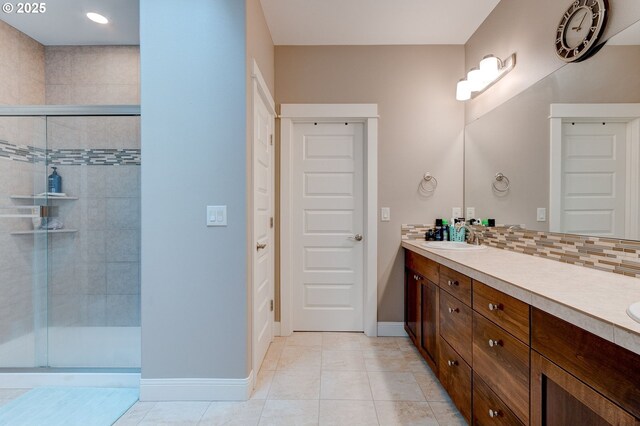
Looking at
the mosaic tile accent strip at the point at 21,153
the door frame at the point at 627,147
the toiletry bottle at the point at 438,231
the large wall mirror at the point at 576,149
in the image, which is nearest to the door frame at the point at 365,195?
the toiletry bottle at the point at 438,231

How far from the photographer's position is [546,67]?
5.70 feet

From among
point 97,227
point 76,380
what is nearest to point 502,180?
point 97,227

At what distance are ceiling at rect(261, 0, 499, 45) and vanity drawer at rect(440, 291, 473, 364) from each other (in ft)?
6.90

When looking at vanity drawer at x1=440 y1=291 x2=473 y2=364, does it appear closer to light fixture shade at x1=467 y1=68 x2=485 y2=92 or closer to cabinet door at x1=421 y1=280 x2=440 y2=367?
cabinet door at x1=421 y1=280 x2=440 y2=367

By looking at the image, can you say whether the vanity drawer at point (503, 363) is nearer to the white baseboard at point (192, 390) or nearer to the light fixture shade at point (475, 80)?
the white baseboard at point (192, 390)

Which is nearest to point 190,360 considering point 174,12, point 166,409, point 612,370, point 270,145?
point 166,409

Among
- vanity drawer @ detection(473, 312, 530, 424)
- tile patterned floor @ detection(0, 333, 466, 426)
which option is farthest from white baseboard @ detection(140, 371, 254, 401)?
vanity drawer @ detection(473, 312, 530, 424)

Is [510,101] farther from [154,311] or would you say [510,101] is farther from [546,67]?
[154,311]

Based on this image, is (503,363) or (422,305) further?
(422,305)

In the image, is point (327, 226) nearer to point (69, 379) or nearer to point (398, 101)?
point (398, 101)

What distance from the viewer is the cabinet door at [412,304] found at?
2264mm

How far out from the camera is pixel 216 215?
5.62ft

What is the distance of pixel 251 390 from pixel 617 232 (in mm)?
2081

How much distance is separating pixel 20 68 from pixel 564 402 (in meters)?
4.01
